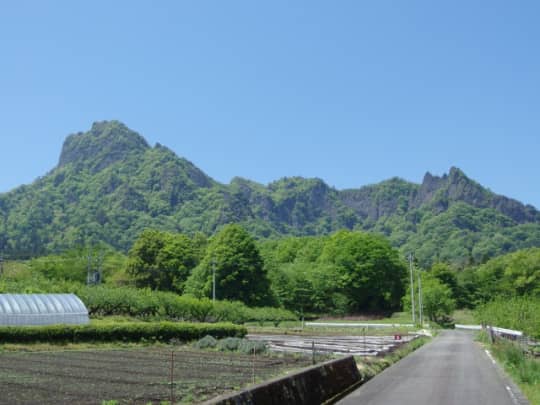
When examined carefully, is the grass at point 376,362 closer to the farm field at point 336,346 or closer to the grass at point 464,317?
the farm field at point 336,346

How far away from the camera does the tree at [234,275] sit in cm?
8425

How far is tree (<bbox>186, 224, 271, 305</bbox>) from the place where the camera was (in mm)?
84250

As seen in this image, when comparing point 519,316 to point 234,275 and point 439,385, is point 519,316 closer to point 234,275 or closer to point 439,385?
point 439,385

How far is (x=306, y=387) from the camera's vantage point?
14070 mm

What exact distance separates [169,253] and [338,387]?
85094 mm

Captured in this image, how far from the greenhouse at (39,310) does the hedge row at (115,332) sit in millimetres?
5449

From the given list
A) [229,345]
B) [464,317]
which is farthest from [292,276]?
[229,345]

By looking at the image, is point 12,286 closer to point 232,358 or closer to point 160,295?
point 160,295

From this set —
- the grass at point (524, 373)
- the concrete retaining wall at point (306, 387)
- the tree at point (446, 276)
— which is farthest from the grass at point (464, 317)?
the concrete retaining wall at point (306, 387)

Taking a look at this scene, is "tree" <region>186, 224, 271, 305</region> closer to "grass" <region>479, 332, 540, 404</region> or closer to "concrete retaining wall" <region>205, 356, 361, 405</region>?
"grass" <region>479, 332, 540, 404</region>

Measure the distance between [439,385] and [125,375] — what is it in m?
10.1

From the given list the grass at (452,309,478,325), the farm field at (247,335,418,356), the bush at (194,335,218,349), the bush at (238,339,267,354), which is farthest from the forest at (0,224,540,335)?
the bush at (238,339,267,354)

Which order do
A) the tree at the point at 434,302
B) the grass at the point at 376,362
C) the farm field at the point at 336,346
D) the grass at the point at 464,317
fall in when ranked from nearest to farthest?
the grass at the point at 376,362
the farm field at the point at 336,346
the tree at the point at 434,302
the grass at the point at 464,317

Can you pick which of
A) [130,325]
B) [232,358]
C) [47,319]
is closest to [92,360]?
[232,358]
